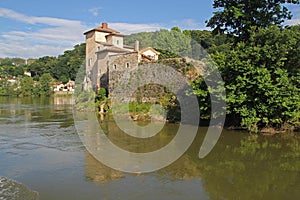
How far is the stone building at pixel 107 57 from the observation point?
22.8 metres

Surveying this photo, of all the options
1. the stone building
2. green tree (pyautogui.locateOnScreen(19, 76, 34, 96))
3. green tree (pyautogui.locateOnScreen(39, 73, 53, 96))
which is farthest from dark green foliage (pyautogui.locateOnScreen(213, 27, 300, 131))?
green tree (pyautogui.locateOnScreen(19, 76, 34, 96))

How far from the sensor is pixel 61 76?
71.9 m

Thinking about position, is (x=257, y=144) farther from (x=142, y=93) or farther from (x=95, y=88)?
(x=95, y=88)

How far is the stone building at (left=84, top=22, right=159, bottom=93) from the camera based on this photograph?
22844 mm

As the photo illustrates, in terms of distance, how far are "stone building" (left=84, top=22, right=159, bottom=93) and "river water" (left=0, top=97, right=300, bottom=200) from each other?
1215 centimetres

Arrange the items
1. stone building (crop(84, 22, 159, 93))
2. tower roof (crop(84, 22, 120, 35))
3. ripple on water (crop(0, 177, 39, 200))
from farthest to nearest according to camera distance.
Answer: tower roof (crop(84, 22, 120, 35)), stone building (crop(84, 22, 159, 93)), ripple on water (crop(0, 177, 39, 200))

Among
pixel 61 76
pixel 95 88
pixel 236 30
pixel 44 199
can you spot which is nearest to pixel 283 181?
A: pixel 44 199

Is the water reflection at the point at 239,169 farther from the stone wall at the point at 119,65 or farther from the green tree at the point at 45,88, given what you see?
the green tree at the point at 45,88

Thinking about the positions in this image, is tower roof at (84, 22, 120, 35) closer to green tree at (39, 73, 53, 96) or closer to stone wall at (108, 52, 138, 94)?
stone wall at (108, 52, 138, 94)

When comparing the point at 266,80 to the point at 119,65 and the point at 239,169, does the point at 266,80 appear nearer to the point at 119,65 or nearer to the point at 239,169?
the point at 239,169

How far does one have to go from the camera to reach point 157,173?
7395 mm

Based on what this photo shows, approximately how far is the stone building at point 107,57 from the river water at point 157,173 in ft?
39.9

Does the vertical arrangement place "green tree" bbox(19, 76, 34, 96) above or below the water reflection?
above

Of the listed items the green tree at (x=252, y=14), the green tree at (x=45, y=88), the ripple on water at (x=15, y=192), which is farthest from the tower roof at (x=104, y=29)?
the green tree at (x=45, y=88)
